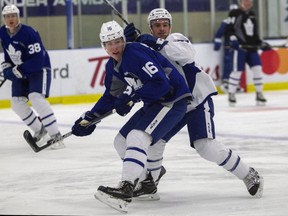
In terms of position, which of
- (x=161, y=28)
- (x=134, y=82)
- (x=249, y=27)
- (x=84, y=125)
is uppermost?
(x=161, y=28)

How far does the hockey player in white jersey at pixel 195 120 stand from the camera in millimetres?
5004

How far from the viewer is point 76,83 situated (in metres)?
12.4

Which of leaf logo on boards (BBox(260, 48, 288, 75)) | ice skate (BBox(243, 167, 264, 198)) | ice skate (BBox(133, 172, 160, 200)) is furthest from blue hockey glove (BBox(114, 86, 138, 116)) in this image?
leaf logo on boards (BBox(260, 48, 288, 75))

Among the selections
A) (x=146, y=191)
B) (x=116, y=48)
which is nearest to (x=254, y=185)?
(x=146, y=191)

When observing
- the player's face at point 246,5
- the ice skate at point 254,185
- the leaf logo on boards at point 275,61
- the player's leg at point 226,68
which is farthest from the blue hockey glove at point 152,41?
the leaf logo on boards at point 275,61

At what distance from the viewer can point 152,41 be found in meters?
4.98

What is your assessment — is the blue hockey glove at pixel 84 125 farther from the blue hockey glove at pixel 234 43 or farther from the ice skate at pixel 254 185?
the blue hockey glove at pixel 234 43

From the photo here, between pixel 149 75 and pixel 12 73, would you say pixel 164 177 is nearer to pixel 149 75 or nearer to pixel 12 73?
pixel 149 75

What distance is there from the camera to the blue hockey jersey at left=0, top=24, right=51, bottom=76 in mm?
7762

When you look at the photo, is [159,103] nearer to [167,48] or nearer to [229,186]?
[167,48]

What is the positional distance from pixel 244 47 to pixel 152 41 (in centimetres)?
659

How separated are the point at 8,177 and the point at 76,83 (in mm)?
6253

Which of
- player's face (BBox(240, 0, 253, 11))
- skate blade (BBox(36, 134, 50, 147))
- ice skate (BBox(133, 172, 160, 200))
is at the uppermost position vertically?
player's face (BBox(240, 0, 253, 11))

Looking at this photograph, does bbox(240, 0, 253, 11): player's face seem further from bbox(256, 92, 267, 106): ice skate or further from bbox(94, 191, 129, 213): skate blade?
bbox(94, 191, 129, 213): skate blade
